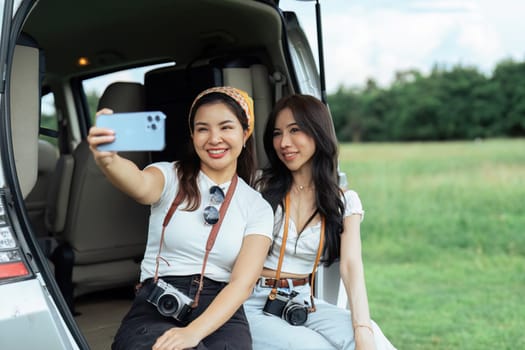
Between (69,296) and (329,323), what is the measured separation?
5.29 feet

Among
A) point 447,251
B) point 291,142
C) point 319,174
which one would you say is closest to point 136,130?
point 291,142

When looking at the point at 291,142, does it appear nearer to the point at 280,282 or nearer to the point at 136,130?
the point at 280,282

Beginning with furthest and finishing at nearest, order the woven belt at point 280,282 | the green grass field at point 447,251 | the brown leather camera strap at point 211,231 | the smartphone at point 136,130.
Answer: the green grass field at point 447,251, the woven belt at point 280,282, the brown leather camera strap at point 211,231, the smartphone at point 136,130

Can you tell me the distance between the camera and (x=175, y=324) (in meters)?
2.43

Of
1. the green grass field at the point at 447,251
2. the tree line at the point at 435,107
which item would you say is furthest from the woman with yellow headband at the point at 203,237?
the tree line at the point at 435,107

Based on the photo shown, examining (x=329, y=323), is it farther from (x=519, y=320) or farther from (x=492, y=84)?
(x=492, y=84)

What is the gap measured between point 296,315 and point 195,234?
58 centimetres

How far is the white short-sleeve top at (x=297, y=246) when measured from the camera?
289 centimetres

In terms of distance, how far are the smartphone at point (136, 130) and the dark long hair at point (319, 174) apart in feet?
3.51

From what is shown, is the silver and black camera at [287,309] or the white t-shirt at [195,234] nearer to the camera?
the white t-shirt at [195,234]

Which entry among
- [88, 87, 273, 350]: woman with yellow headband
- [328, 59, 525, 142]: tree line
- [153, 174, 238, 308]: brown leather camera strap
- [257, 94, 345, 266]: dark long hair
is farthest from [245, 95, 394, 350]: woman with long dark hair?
[328, 59, 525, 142]: tree line

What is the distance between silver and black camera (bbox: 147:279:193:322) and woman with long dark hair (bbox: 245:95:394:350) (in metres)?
0.47

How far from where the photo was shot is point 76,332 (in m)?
2.06

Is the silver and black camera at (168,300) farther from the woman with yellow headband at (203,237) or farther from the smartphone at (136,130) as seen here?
the smartphone at (136,130)
